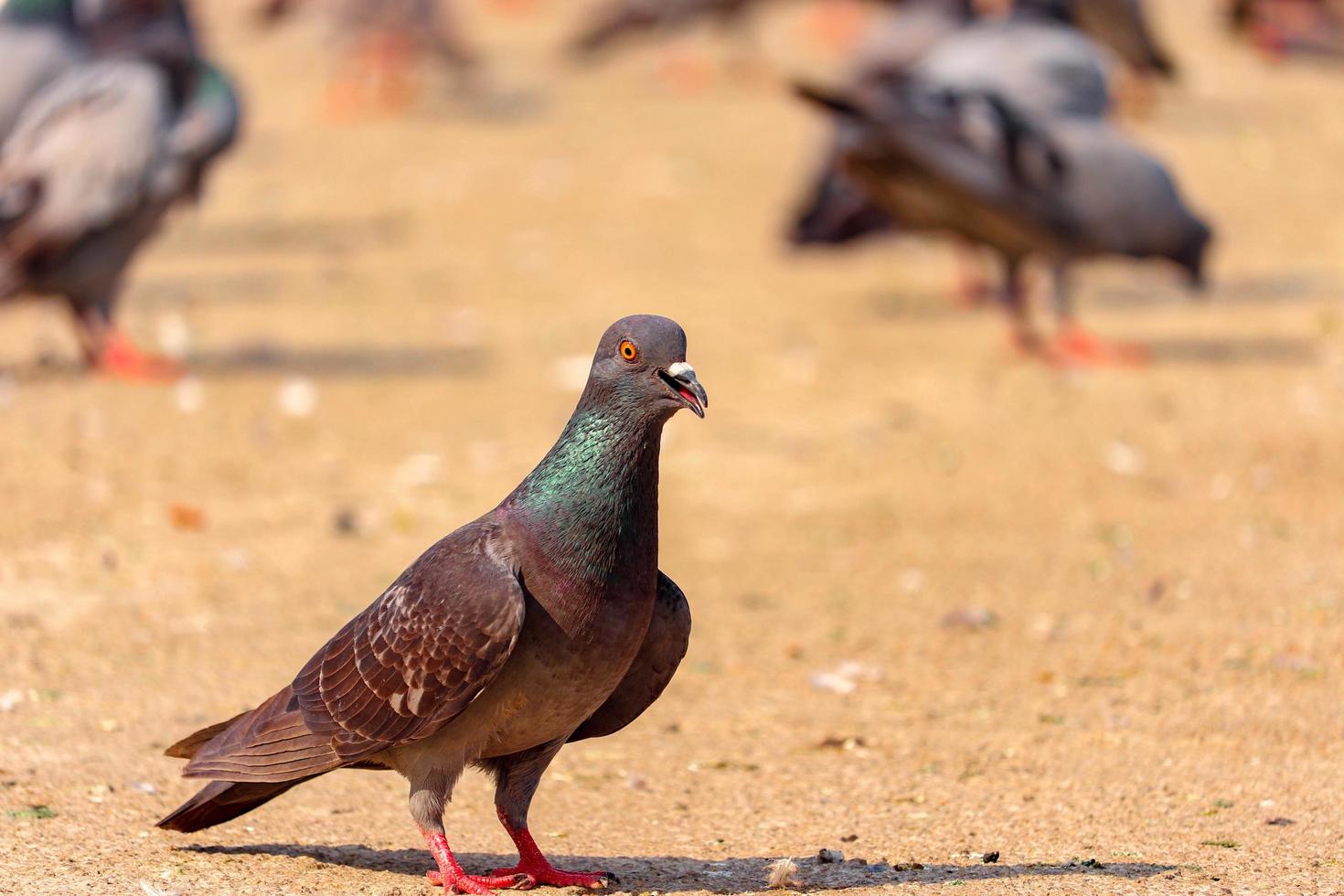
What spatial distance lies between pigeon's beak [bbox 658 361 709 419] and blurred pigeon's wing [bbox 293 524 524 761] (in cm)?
45

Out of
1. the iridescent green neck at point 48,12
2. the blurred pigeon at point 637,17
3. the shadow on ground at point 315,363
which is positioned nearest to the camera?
the shadow on ground at point 315,363

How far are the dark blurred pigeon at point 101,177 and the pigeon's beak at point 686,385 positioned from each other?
5.50 meters

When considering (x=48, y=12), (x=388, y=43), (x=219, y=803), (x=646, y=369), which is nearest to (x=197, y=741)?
(x=219, y=803)

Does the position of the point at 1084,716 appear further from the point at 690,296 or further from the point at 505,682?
the point at 690,296

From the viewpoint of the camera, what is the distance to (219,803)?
380 centimetres

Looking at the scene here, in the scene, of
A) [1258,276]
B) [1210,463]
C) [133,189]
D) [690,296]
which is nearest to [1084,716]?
[1210,463]

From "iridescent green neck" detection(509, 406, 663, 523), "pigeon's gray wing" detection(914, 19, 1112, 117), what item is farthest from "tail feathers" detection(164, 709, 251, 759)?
"pigeon's gray wing" detection(914, 19, 1112, 117)

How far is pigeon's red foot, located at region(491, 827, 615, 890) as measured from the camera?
3715 millimetres

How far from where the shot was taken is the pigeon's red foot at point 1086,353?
937 centimetres

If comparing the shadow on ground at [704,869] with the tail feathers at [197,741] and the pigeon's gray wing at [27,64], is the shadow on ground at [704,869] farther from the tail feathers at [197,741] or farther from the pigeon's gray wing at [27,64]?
the pigeon's gray wing at [27,64]

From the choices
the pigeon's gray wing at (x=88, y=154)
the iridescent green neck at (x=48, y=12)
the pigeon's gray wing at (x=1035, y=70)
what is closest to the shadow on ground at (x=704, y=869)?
the pigeon's gray wing at (x=88, y=154)

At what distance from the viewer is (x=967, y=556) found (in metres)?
6.72

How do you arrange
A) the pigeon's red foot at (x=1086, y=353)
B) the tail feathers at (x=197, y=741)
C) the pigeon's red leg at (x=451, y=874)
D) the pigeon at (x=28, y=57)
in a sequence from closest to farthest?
1. the pigeon's red leg at (x=451, y=874)
2. the tail feathers at (x=197, y=741)
3. the pigeon at (x=28, y=57)
4. the pigeon's red foot at (x=1086, y=353)

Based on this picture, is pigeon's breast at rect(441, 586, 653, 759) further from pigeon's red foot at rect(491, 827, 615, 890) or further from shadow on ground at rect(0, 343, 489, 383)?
shadow on ground at rect(0, 343, 489, 383)
